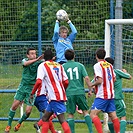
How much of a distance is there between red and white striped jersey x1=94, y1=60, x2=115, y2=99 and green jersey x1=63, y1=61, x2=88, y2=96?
1.12 feet

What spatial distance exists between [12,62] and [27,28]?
3.86ft

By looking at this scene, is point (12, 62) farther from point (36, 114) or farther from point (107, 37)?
point (107, 37)

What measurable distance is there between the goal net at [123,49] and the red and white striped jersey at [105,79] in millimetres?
1354

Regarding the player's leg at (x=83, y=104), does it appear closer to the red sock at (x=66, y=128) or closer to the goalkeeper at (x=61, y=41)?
the red sock at (x=66, y=128)

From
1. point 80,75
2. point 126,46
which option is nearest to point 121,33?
point 126,46

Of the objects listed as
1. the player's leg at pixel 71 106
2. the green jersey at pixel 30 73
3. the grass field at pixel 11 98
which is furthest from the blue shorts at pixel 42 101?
the grass field at pixel 11 98

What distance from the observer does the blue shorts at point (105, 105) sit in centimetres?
1368

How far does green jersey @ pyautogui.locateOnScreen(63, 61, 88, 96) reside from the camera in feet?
45.3

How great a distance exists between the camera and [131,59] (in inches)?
628

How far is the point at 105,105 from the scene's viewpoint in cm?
1372

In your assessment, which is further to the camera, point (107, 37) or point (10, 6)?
point (10, 6)

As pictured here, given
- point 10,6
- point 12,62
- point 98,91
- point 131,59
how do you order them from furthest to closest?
point 12,62
point 10,6
point 131,59
point 98,91

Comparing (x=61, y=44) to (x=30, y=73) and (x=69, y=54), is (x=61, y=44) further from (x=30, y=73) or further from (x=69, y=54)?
(x=69, y=54)

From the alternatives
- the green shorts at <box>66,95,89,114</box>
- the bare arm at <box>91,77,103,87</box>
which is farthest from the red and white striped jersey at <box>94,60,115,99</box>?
the green shorts at <box>66,95,89,114</box>
